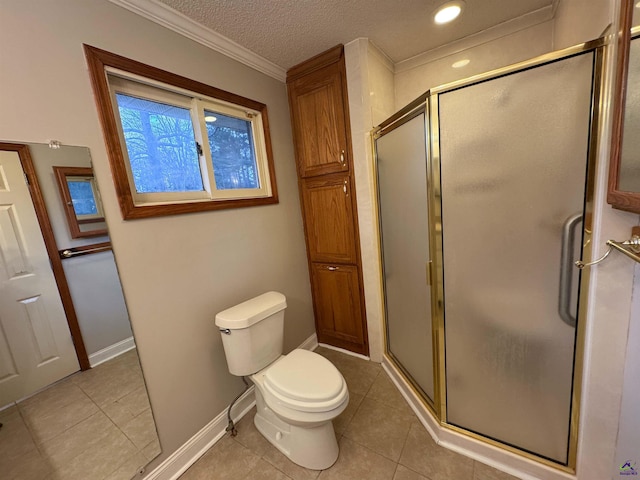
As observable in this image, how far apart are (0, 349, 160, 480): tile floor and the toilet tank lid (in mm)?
425

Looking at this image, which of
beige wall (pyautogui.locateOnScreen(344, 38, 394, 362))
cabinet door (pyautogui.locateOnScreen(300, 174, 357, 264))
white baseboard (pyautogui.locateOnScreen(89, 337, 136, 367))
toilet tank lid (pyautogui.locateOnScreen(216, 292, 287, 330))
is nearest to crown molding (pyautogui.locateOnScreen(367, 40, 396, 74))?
beige wall (pyautogui.locateOnScreen(344, 38, 394, 362))

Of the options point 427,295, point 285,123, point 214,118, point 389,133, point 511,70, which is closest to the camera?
point 511,70

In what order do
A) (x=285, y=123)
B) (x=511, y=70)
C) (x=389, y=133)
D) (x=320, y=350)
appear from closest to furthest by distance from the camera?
(x=511, y=70) < (x=389, y=133) < (x=285, y=123) < (x=320, y=350)

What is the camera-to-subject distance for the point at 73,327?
3.67 ft

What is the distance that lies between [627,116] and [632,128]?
41 millimetres

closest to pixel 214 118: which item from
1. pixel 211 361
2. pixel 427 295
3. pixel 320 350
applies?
pixel 211 361

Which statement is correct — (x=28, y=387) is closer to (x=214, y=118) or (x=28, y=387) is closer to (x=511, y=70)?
(x=214, y=118)

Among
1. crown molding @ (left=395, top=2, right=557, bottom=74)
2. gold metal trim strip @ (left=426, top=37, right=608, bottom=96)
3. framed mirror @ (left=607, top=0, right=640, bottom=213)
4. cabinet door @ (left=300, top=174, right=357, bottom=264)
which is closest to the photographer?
framed mirror @ (left=607, top=0, right=640, bottom=213)

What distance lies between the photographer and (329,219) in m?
2.04

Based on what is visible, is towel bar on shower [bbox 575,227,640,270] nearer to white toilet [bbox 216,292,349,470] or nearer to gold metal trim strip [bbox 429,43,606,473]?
gold metal trim strip [bbox 429,43,606,473]

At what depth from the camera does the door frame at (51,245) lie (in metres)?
0.94

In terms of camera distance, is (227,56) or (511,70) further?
(227,56)

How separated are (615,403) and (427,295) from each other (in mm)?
763

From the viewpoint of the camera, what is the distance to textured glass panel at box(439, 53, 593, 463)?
0.94m
